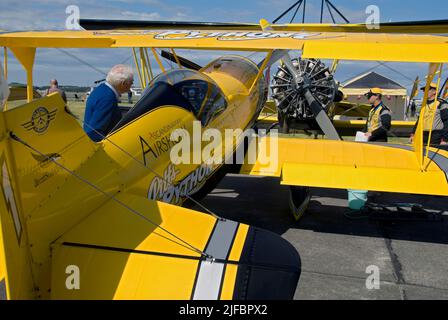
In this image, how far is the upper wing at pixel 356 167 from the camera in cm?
479

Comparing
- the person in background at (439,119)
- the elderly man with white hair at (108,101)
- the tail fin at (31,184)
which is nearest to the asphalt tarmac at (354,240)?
the person in background at (439,119)

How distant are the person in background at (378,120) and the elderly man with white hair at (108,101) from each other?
5011 mm

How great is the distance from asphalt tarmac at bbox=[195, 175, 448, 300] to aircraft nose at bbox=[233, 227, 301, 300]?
128 cm

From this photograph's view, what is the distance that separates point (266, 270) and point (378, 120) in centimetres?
600

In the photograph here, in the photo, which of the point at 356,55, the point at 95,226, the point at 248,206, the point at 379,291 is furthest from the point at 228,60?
the point at 95,226

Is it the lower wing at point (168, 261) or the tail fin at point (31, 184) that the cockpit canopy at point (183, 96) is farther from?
the lower wing at point (168, 261)

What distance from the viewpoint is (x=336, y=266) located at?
14.3 ft

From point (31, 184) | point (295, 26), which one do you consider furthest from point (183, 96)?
point (295, 26)

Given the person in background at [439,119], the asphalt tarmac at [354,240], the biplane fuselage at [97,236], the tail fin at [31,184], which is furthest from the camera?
the person in background at [439,119]

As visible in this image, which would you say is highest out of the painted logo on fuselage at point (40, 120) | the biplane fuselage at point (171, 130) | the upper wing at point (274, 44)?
the upper wing at point (274, 44)

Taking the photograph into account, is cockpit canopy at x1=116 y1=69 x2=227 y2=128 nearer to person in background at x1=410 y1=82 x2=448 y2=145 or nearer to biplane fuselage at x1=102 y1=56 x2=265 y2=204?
biplane fuselage at x1=102 y1=56 x2=265 y2=204

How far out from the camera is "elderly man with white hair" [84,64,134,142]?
4160mm

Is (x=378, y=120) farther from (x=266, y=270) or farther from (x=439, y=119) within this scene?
(x=266, y=270)

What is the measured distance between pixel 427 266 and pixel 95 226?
3485 mm
